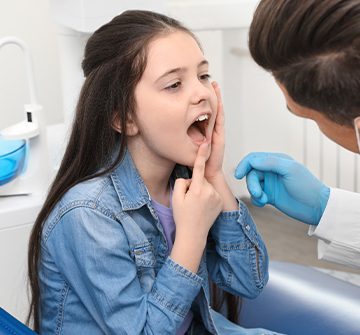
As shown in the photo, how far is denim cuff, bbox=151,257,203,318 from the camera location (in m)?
0.83

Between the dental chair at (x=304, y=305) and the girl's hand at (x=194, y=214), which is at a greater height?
the girl's hand at (x=194, y=214)

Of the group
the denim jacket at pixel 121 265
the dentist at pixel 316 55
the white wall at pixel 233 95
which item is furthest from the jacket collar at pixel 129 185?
the white wall at pixel 233 95

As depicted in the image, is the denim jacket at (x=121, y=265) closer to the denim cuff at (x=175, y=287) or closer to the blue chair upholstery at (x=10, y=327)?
the denim cuff at (x=175, y=287)

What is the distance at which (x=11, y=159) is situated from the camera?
1224mm

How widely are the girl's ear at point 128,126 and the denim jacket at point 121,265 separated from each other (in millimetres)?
49

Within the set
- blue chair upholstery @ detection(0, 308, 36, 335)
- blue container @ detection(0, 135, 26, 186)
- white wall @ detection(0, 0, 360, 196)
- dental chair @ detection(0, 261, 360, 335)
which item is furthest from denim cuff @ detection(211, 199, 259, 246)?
white wall @ detection(0, 0, 360, 196)

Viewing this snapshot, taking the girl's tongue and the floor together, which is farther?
the floor

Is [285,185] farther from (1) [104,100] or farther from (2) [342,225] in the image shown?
(1) [104,100]

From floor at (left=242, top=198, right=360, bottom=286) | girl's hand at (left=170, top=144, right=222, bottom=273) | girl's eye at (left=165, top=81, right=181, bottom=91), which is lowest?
floor at (left=242, top=198, right=360, bottom=286)

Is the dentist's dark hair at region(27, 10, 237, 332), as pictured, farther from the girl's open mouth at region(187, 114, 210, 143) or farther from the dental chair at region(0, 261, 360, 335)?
the dental chair at region(0, 261, 360, 335)

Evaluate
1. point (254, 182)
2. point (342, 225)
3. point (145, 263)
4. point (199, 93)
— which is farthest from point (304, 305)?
point (199, 93)

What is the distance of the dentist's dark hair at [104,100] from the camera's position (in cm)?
92

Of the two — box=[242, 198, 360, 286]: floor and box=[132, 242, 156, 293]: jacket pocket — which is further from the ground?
box=[132, 242, 156, 293]: jacket pocket

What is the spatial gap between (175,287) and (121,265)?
10cm
